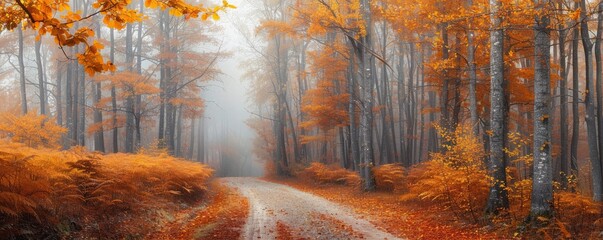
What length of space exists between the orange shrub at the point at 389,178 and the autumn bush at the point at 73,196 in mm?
8380

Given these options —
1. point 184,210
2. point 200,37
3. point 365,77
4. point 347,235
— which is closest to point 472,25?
point 365,77

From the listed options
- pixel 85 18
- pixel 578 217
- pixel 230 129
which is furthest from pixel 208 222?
pixel 230 129

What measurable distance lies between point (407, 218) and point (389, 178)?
17.7 feet

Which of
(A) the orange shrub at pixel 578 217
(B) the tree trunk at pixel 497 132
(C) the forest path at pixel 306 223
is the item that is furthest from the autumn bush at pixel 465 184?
(C) the forest path at pixel 306 223

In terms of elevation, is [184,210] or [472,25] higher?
[472,25]

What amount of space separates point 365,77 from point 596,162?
774 centimetres

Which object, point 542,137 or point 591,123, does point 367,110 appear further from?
point 542,137

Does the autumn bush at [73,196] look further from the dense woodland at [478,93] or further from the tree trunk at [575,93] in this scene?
the tree trunk at [575,93]

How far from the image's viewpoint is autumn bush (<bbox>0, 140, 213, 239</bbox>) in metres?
5.20

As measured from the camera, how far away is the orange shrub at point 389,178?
14992 millimetres

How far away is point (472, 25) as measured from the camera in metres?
11.8

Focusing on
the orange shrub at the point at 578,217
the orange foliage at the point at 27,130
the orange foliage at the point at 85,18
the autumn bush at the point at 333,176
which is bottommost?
the autumn bush at the point at 333,176

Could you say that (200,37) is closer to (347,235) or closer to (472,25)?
(472,25)

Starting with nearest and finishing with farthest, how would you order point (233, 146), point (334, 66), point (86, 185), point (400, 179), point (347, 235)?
1. point (86, 185)
2. point (347, 235)
3. point (400, 179)
4. point (334, 66)
5. point (233, 146)
